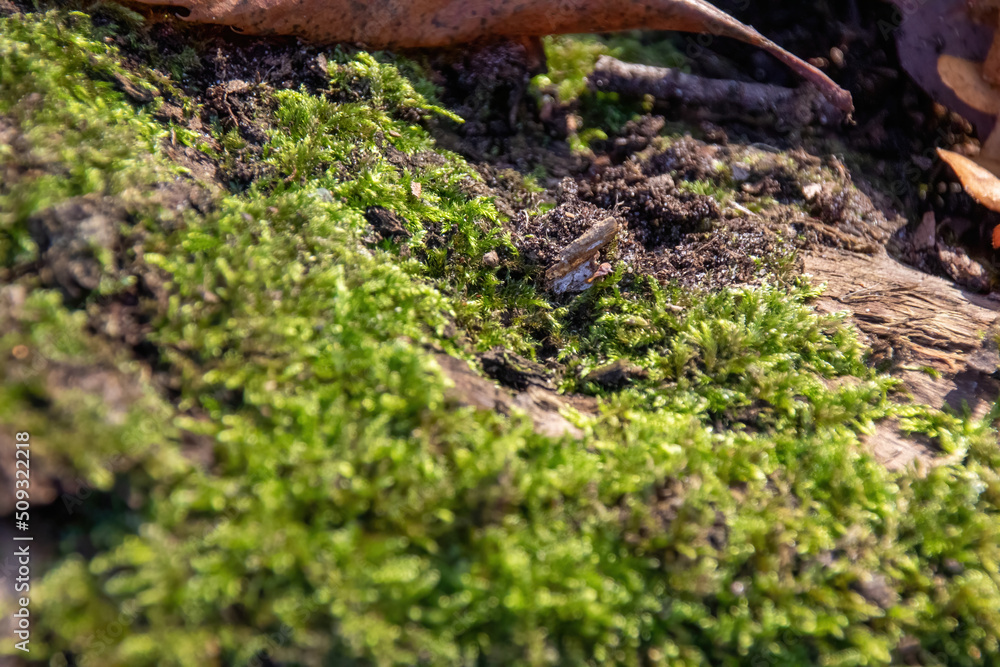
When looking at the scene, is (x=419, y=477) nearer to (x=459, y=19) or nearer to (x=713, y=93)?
(x=459, y=19)

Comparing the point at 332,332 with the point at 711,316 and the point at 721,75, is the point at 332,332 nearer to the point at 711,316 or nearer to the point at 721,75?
the point at 711,316

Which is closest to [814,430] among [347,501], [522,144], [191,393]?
[347,501]

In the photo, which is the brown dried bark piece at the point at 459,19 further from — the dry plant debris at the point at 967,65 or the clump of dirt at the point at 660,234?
the clump of dirt at the point at 660,234

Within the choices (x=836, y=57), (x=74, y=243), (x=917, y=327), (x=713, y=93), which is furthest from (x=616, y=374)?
(x=836, y=57)

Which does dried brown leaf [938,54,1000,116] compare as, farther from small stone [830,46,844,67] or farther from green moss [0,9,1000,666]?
green moss [0,9,1000,666]

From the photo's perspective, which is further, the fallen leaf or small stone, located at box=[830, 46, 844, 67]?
small stone, located at box=[830, 46, 844, 67]

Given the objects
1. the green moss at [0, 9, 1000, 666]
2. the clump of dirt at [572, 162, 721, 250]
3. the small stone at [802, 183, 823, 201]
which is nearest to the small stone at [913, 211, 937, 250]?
the small stone at [802, 183, 823, 201]

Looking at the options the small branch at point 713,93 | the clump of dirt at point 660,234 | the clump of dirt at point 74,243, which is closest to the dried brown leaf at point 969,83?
the small branch at point 713,93
